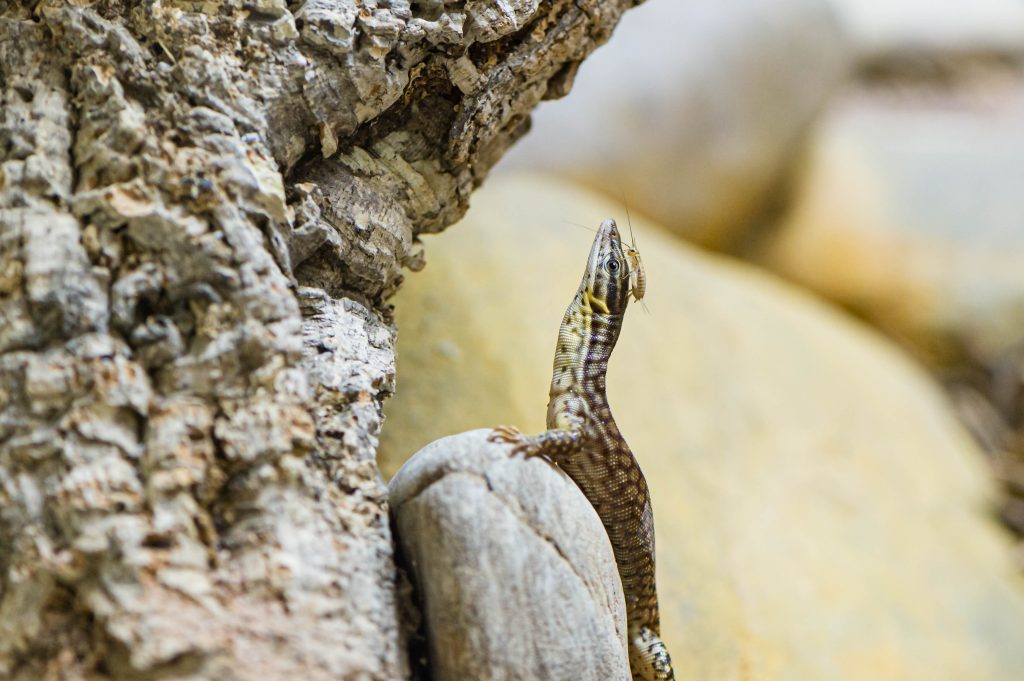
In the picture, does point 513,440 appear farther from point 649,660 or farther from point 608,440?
point 649,660

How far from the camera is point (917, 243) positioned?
8.25 metres

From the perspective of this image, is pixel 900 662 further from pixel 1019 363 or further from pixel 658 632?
pixel 1019 363

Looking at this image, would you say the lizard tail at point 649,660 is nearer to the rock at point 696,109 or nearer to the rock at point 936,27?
the rock at point 696,109

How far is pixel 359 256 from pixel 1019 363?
693 cm

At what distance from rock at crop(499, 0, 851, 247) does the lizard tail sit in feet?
13.5

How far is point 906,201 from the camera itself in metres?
8.48

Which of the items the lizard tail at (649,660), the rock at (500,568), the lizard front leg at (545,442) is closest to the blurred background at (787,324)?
the lizard tail at (649,660)

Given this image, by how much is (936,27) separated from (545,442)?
10875 mm

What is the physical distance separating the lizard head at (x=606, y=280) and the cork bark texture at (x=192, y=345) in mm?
867

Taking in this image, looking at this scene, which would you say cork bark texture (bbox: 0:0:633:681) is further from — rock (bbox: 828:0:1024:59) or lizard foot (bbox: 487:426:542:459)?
rock (bbox: 828:0:1024:59)

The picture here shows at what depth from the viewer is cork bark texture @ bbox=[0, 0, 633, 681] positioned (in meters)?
1.92

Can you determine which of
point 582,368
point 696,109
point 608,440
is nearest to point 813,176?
point 696,109

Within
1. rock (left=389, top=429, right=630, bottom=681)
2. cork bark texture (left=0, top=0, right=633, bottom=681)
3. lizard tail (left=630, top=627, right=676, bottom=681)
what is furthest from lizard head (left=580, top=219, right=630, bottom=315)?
lizard tail (left=630, top=627, right=676, bottom=681)

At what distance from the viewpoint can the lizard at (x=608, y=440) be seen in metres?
2.95
